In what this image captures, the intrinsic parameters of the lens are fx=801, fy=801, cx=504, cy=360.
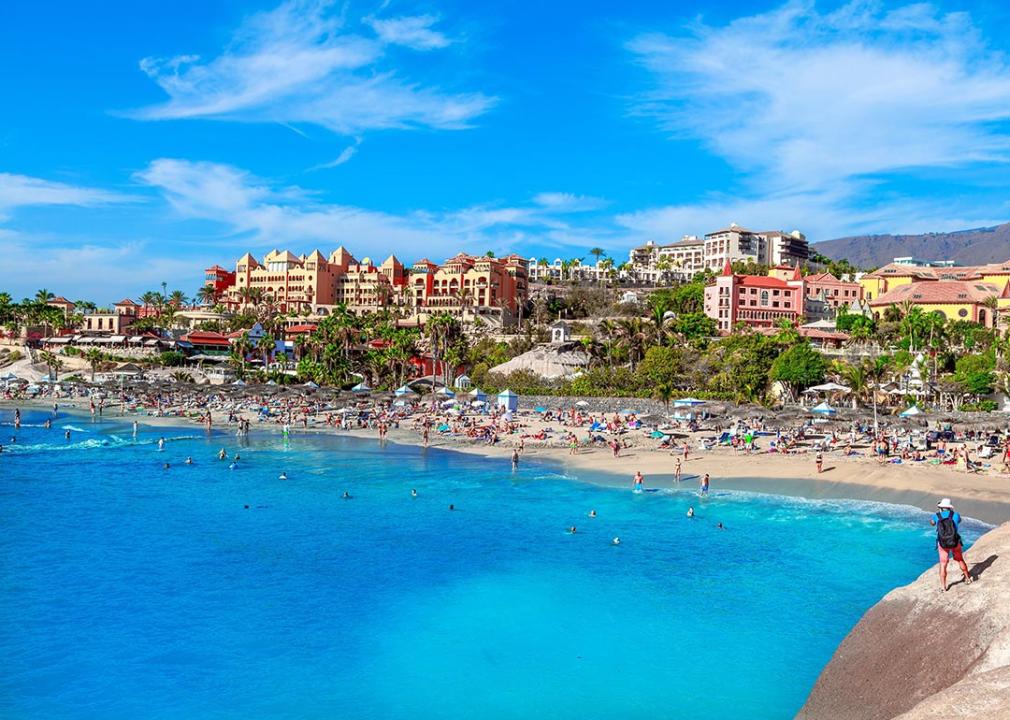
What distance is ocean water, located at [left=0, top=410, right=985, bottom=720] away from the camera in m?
13.9

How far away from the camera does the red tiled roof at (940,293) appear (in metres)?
79.1

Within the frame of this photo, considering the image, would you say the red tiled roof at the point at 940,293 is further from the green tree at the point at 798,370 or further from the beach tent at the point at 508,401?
the beach tent at the point at 508,401

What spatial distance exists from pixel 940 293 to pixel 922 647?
7999cm

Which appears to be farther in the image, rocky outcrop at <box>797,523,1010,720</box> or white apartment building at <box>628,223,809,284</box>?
white apartment building at <box>628,223,809,284</box>

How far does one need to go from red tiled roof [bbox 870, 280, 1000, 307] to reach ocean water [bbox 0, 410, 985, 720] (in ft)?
197

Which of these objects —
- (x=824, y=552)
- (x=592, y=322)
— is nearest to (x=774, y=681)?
(x=824, y=552)

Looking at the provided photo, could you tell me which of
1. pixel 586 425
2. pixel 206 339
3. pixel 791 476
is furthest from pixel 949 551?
pixel 206 339

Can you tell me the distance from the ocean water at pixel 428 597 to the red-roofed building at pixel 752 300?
185 feet

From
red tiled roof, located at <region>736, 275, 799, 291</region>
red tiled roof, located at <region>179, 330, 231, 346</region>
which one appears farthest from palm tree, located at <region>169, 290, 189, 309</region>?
red tiled roof, located at <region>736, 275, 799, 291</region>

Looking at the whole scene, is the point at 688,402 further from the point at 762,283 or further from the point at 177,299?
the point at 177,299

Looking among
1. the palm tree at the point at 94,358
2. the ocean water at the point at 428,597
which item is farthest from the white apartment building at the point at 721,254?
the ocean water at the point at 428,597

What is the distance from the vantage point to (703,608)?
17.8m

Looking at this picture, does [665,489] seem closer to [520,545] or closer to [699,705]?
[520,545]

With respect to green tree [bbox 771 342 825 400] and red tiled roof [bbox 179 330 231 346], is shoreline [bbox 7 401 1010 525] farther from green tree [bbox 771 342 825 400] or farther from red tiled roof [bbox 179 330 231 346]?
red tiled roof [bbox 179 330 231 346]
